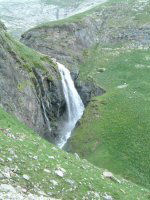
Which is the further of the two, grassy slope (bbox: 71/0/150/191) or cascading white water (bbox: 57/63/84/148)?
cascading white water (bbox: 57/63/84/148)

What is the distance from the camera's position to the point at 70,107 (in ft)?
182

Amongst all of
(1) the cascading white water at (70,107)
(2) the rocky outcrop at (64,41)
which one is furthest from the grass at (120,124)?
(2) the rocky outcrop at (64,41)

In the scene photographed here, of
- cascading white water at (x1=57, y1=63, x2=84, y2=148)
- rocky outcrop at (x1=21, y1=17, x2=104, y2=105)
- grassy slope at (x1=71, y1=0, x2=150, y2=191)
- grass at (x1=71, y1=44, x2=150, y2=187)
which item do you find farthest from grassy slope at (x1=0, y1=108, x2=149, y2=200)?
rocky outcrop at (x1=21, y1=17, x2=104, y2=105)

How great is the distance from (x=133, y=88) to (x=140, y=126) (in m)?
13.5

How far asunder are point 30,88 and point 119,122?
43.0 ft

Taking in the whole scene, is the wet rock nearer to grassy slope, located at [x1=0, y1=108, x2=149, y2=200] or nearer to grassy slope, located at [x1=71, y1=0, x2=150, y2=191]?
grassy slope, located at [x1=0, y1=108, x2=149, y2=200]

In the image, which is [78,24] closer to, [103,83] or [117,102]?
[103,83]

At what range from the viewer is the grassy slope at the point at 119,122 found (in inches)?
1639

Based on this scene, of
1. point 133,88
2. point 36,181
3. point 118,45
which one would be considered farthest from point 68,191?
point 118,45

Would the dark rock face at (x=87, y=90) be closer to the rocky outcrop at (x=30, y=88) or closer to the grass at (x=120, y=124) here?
the grass at (x=120, y=124)

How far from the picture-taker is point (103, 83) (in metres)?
65.1

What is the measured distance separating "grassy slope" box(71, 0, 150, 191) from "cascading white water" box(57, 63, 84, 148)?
6.93ft

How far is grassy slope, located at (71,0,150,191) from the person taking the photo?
137 feet

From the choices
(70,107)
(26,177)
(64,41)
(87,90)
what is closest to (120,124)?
(70,107)
